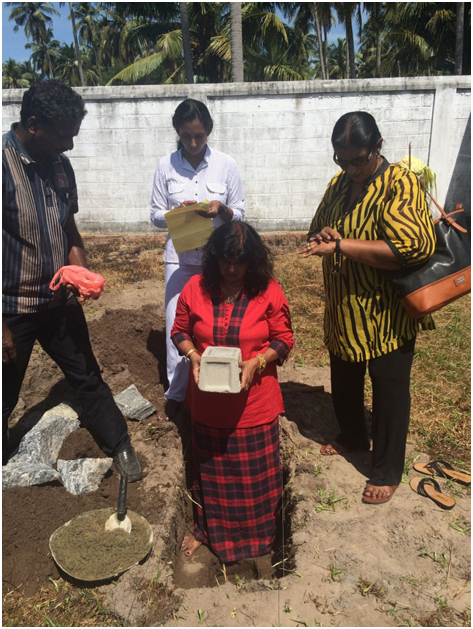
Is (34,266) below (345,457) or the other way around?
the other way around

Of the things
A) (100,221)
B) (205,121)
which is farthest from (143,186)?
(205,121)

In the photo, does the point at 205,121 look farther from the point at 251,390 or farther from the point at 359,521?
the point at 359,521

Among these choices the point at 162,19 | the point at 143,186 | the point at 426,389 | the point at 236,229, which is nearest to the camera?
the point at 236,229

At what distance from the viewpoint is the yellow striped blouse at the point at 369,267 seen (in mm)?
2342

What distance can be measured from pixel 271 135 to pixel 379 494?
7623 mm

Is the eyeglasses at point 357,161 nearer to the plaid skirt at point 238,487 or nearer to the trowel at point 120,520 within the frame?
the plaid skirt at point 238,487

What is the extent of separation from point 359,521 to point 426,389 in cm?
174

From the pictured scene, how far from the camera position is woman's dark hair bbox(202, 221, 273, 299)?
245 cm

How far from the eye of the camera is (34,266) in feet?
8.86

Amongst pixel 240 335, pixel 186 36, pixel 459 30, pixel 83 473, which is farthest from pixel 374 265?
pixel 459 30

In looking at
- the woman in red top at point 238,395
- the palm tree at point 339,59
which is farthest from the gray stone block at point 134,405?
the palm tree at point 339,59

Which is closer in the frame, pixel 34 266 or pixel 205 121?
pixel 34 266

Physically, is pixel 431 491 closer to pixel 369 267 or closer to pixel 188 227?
pixel 369 267

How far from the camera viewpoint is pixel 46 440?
127 inches
